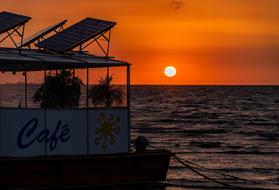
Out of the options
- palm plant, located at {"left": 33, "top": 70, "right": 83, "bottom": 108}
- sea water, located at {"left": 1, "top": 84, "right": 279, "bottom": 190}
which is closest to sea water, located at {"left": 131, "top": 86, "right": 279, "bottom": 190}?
sea water, located at {"left": 1, "top": 84, "right": 279, "bottom": 190}

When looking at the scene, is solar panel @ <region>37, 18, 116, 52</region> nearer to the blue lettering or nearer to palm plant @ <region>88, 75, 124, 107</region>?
palm plant @ <region>88, 75, 124, 107</region>

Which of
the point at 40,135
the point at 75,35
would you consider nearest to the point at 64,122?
the point at 40,135

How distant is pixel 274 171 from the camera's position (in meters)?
37.3

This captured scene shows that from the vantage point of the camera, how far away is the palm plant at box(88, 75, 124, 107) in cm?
2434

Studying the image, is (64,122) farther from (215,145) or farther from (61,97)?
(215,145)

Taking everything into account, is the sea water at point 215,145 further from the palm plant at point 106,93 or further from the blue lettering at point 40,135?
the blue lettering at point 40,135

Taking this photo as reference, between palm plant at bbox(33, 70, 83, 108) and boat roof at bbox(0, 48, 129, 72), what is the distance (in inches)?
18.1

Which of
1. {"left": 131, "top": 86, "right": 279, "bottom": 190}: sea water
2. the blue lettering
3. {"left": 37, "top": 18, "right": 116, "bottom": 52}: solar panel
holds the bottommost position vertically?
{"left": 131, "top": 86, "right": 279, "bottom": 190}: sea water

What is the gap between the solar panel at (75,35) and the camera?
79.3 feet

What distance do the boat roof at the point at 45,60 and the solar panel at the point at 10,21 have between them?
79cm

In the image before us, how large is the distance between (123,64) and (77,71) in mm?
1676

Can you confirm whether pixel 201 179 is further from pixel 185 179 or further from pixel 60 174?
pixel 60 174

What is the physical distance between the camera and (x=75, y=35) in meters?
24.8

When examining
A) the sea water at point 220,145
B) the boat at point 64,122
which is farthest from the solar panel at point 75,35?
the sea water at point 220,145
